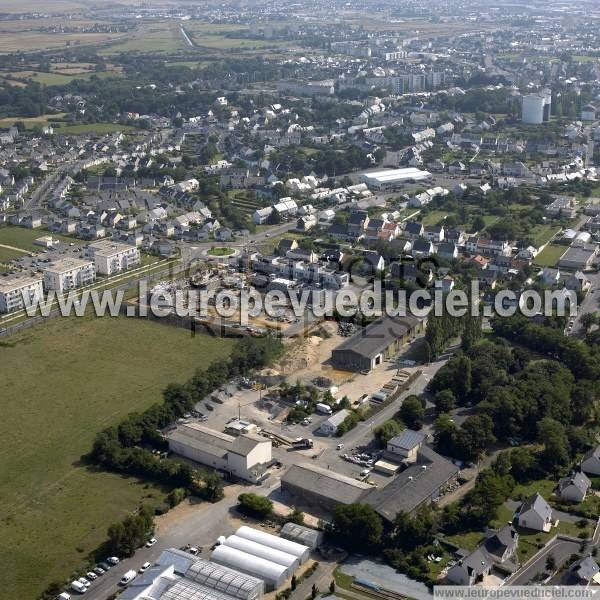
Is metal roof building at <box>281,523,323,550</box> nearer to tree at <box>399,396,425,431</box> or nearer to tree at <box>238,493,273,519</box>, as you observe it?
tree at <box>238,493,273,519</box>

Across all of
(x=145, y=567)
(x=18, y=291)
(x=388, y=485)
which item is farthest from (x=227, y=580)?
(x=18, y=291)

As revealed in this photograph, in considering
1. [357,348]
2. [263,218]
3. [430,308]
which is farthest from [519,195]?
[357,348]

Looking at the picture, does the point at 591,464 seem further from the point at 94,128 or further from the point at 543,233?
the point at 94,128

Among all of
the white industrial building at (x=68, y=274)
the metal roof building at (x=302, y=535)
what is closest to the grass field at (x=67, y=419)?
the white industrial building at (x=68, y=274)

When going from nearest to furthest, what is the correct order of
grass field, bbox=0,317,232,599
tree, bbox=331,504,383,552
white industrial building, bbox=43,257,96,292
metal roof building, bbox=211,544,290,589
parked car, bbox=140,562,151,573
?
metal roof building, bbox=211,544,290,589 < parked car, bbox=140,562,151,573 < tree, bbox=331,504,383,552 < grass field, bbox=0,317,232,599 < white industrial building, bbox=43,257,96,292

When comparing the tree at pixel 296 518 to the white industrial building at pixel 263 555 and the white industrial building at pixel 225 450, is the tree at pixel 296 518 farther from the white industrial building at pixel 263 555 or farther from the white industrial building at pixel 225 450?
the white industrial building at pixel 225 450

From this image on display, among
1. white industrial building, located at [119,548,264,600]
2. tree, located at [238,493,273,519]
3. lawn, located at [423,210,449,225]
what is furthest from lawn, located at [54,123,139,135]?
white industrial building, located at [119,548,264,600]
